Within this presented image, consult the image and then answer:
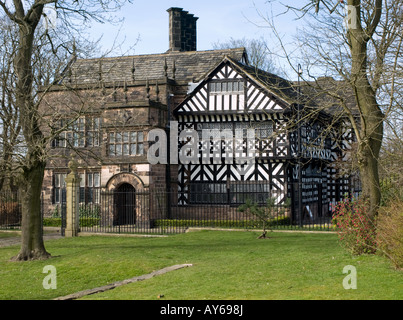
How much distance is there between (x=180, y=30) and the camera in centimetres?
3319

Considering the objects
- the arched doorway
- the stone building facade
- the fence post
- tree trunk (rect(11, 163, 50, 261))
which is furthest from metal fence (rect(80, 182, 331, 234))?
tree trunk (rect(11, 163, 50, 261))

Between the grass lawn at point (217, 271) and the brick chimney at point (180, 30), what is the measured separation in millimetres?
17601

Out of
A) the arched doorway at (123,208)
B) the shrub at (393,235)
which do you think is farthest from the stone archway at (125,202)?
the shrub at (393,235)

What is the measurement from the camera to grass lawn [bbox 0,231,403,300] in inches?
373

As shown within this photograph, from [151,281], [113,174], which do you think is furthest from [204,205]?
[151,281]

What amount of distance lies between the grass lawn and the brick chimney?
17.6 m

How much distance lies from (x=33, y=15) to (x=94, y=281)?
753cm

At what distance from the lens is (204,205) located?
88.0ft

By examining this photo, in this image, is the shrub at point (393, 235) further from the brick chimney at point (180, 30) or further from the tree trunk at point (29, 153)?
the brick chimney at point (180, 30)

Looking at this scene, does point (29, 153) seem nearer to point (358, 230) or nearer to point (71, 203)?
point (71, 203)

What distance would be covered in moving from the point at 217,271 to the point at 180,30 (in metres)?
23.7

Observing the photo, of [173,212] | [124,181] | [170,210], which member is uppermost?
[124,181]

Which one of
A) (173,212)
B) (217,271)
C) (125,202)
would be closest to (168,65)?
(173,212)
